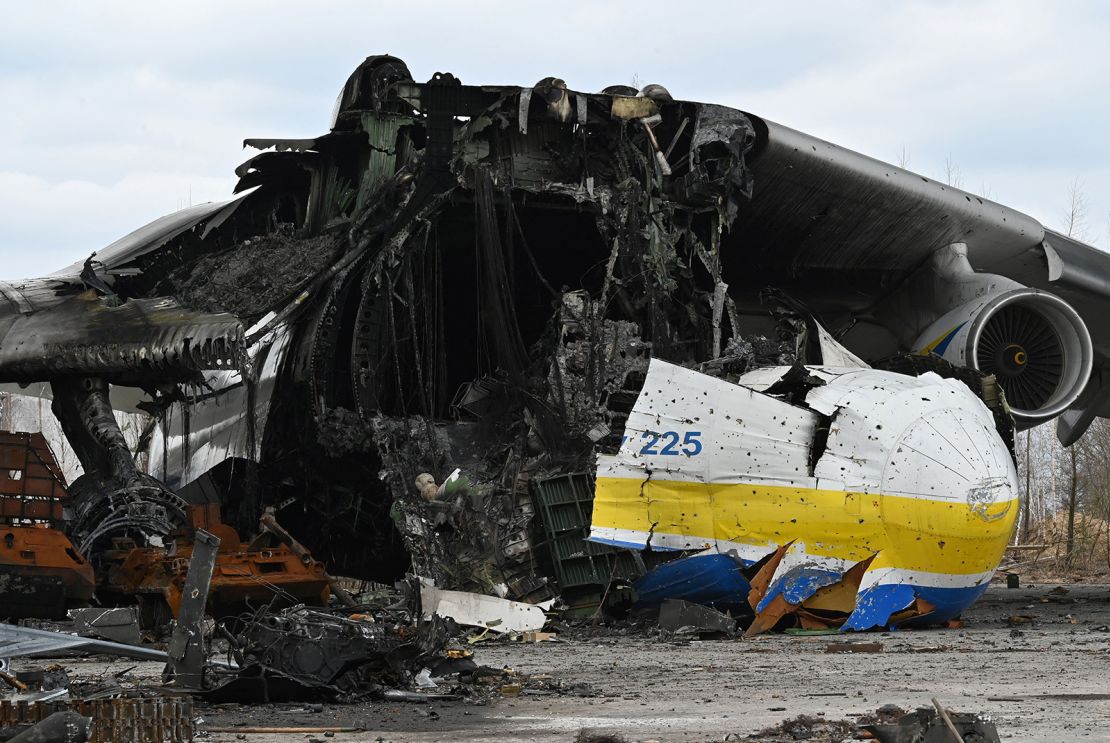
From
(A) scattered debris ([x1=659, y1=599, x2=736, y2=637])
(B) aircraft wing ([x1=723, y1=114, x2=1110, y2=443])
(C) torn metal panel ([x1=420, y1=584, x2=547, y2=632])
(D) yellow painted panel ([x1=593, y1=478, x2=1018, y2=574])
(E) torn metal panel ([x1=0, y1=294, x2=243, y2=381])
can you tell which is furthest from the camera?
(B) aircraft wing ([x1=723, y1=114, x2=1110, y2=443])

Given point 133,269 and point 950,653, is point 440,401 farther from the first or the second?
point 950,653

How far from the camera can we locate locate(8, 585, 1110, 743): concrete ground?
5.48m

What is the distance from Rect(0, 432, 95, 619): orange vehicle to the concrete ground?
2.16 meters

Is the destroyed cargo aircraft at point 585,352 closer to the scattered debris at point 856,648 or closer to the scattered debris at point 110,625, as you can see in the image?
the scattered debris at point 856,648

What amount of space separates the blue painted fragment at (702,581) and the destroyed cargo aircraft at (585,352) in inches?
1.1

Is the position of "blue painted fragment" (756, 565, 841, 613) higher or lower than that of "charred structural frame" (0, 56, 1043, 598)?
lower

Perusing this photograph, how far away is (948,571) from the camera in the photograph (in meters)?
10.5

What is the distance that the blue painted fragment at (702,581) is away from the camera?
35.4 ft

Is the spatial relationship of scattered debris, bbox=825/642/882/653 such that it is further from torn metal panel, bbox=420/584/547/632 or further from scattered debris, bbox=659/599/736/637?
torn metal panel, bbox=420/584/547/632

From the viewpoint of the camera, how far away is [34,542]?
37.1ft

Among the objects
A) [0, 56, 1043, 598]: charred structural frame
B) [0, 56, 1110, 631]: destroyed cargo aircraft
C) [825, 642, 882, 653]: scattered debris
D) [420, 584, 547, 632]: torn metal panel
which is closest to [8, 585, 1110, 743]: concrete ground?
[825, 642, 882, 653]: scattered debris

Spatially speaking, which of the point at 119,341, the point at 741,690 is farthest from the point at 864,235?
the point at 741,690

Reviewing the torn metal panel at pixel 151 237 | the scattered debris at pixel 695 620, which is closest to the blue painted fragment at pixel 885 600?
the scattered debris at pixel 695 620

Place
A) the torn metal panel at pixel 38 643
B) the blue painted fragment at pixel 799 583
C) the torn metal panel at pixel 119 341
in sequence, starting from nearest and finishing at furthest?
the torn metal panel at pixel 38 643, the blue painted fragment at pixel 799 583, the torn metal panel at pixel 119 341
